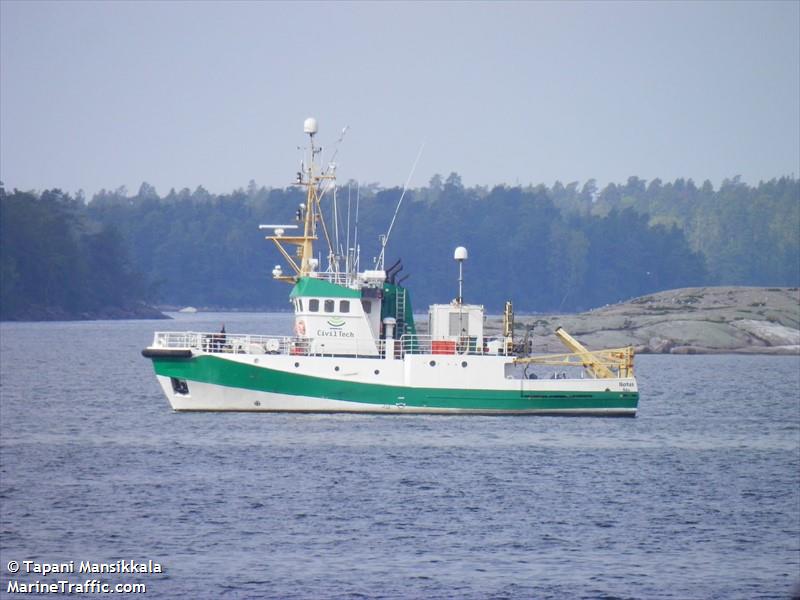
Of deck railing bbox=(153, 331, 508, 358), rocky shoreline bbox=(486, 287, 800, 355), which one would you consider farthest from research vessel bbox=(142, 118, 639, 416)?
rocky shoreline bbox=(486, 287, 800, 355)

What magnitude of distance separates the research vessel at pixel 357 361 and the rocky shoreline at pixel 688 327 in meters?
38.3

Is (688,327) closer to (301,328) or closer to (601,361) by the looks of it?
(601,361)

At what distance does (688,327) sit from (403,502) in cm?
6706

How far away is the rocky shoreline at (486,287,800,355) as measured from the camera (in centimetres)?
9194

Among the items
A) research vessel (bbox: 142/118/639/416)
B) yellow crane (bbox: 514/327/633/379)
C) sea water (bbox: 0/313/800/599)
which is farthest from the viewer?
yellow crane (bbox: 514/327/633/379)

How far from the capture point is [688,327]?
9675cm

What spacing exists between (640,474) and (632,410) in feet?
35.2

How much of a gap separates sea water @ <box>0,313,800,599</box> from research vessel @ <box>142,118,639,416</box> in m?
0.72

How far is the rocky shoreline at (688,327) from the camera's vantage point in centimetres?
9194

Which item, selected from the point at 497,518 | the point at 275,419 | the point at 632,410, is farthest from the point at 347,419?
the point at 497,518

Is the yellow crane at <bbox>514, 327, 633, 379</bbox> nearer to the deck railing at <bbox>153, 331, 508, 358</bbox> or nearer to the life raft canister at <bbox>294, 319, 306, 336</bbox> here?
the deck railing at <bbox>153, 331, 508, 358</bbox>

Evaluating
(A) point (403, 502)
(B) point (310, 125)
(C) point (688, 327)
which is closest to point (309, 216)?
(B) point (310, 125)

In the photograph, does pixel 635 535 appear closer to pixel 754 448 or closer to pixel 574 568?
pixel 574 568

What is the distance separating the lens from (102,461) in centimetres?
3741
